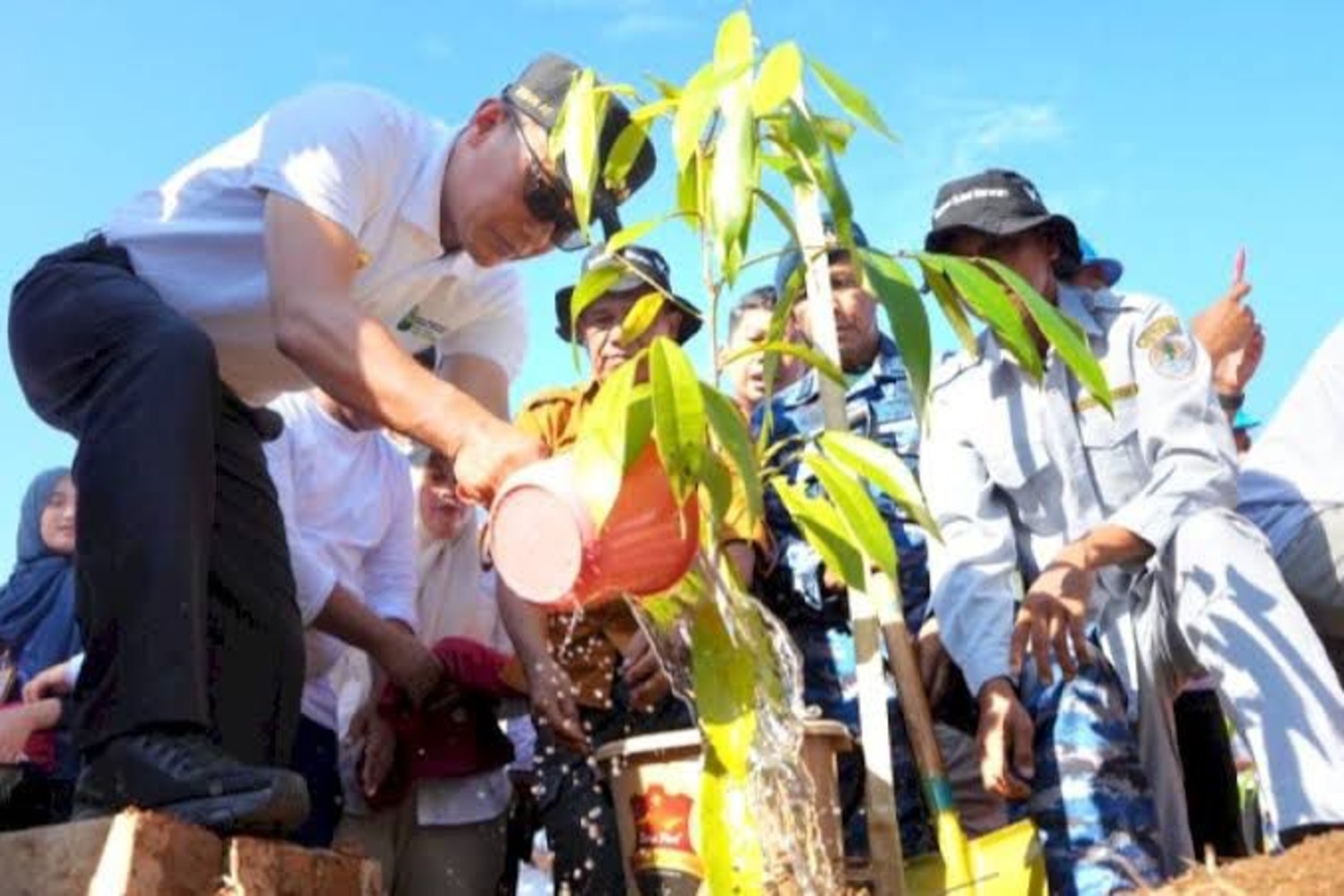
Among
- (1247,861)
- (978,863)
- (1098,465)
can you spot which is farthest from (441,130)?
(1247,861)

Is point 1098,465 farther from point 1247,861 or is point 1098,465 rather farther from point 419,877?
point 419,877

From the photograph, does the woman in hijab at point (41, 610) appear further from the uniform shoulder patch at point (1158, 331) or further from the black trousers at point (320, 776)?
the uniform shoulder patch at point (1158, 331)

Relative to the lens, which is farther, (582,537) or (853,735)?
(853,735)

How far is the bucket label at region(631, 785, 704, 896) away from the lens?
1757 millimetres

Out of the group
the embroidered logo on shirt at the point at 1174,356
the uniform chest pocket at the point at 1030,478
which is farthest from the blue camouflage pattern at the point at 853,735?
the embroidered logo on shirt at the point at 1174,356

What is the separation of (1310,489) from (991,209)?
0.69 m

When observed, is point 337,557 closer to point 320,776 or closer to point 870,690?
point 320,776

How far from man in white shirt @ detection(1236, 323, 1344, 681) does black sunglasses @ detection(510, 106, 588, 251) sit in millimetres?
1188

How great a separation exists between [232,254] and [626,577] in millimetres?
975

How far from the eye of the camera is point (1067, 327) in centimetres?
136

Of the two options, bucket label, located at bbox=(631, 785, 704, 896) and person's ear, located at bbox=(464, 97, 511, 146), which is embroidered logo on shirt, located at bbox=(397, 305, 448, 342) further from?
bucket label, located at bbox=(631, 785, 704, 896)

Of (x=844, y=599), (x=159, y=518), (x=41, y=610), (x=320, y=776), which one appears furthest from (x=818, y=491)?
(x=41, y=610)

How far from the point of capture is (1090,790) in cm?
195

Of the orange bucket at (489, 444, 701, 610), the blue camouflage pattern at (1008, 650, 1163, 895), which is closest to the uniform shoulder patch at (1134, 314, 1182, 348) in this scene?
the blue camouflage pattern at (1008, 650, 1163, 895)
